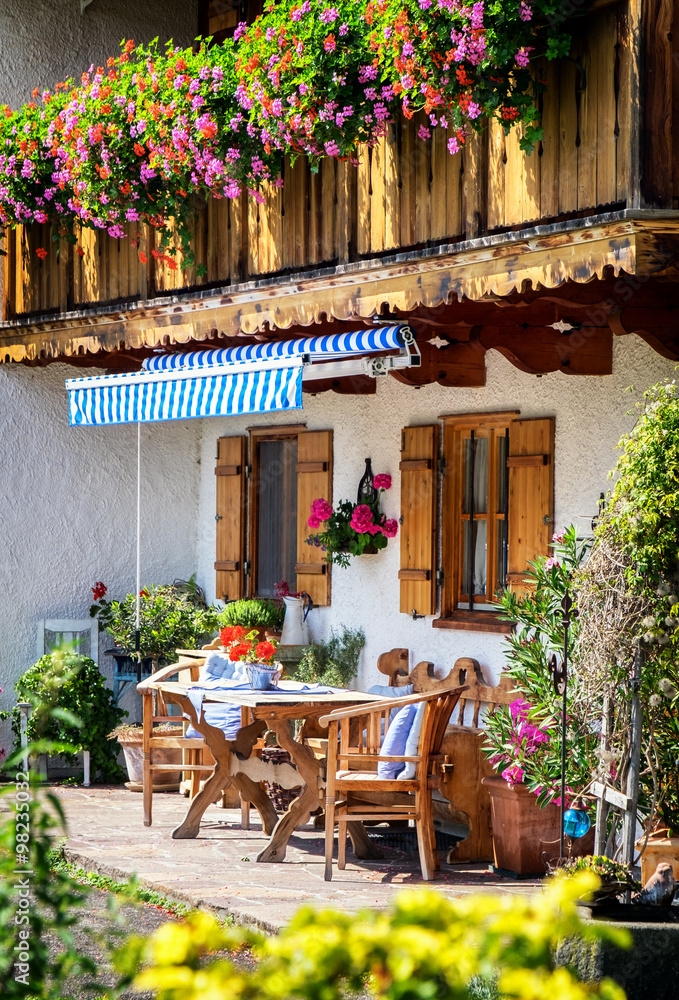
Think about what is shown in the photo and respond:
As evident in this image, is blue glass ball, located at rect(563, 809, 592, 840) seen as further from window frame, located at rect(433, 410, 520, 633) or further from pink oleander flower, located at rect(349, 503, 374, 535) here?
pink oleander flower, located at rect(349, 503, 374, 535)

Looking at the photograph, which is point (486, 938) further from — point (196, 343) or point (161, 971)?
point (196, 343)

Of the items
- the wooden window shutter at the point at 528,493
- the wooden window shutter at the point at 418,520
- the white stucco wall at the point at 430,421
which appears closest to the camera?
the white stucco wall at the point at 430,421

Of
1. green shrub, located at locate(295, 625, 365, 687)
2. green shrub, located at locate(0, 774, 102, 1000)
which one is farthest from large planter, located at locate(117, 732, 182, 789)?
green shrub, located at locate(0, 774, 102, 1000)

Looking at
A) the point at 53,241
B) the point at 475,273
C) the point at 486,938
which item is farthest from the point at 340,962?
the point at 53,241

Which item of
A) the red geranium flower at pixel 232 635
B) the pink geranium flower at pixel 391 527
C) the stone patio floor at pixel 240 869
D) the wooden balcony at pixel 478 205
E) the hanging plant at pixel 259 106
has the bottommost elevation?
the stone patio floor at pixel 240 869

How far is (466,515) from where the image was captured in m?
8.90

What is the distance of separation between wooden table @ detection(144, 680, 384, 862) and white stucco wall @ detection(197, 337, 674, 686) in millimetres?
1276

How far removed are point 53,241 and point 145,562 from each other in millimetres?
3042

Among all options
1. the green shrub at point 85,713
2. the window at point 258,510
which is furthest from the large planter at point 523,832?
the green shrub at point 85,713

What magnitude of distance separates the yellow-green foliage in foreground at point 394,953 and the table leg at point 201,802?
6.10 m

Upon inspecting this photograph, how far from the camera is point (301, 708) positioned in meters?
7.33

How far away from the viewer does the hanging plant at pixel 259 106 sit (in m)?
5.99

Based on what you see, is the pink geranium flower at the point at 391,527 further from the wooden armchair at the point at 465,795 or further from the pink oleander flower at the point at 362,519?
the wooden armchair at the point at 465,795

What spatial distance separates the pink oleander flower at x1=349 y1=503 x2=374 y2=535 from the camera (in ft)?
30.9
